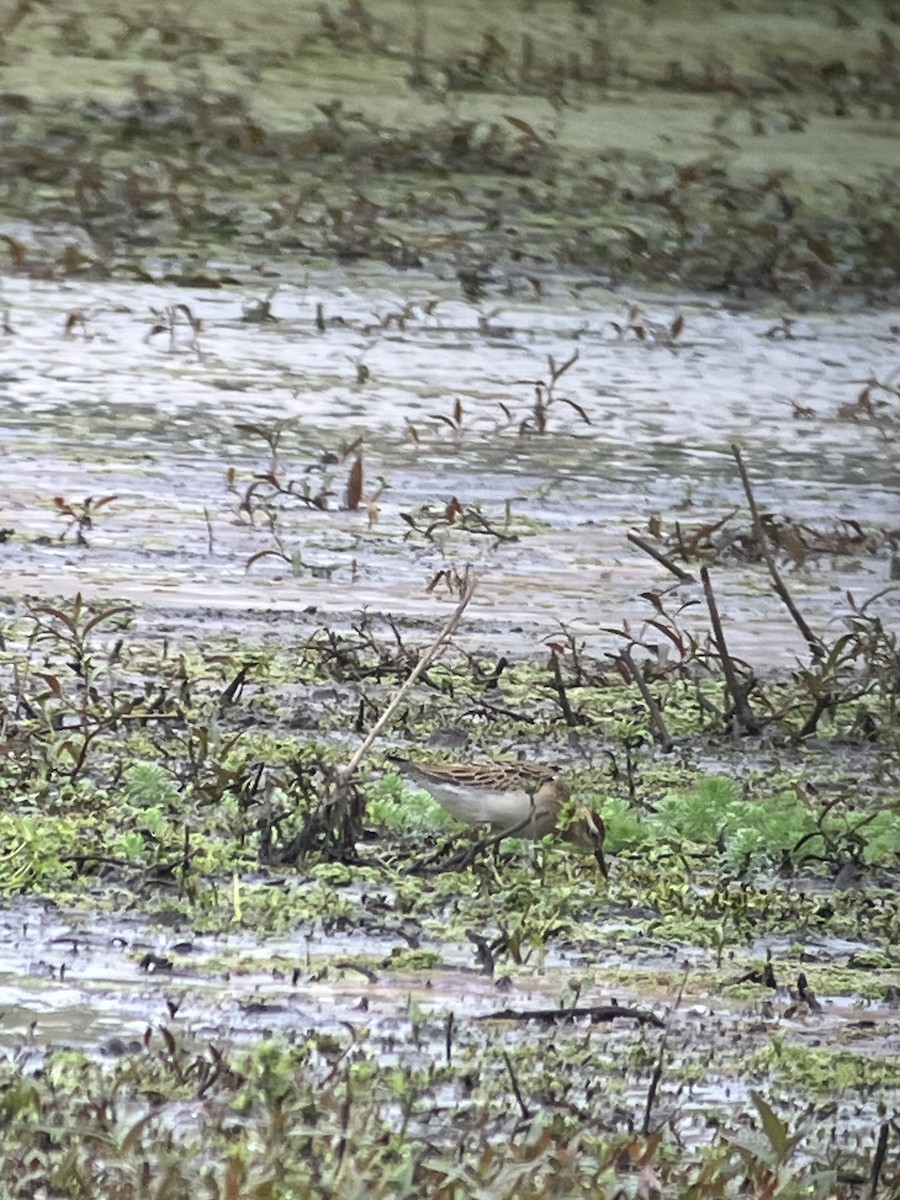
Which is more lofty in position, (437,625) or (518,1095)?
(518,1095)

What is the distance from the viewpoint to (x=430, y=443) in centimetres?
643

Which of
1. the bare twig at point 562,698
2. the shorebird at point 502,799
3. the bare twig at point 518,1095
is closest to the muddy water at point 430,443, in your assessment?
the bare twig at point 562,698

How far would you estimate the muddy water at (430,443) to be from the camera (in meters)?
5.25

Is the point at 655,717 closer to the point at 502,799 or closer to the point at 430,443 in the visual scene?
the point at 502,799

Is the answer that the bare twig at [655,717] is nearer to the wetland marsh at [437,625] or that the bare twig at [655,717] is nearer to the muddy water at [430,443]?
the wetland marsh at [437,625]

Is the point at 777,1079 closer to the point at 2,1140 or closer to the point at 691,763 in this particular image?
the point at 2,1140

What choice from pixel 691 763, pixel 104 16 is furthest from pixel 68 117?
pixel 691 763

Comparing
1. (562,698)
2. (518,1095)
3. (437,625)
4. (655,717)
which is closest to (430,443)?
(437,625)

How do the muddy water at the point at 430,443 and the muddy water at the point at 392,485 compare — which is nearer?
the muddy water at the point at 392,485

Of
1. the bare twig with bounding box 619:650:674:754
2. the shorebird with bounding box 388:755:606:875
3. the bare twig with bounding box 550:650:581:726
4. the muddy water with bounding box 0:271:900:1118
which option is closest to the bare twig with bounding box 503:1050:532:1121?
the muddy water with bounding box 0:271:900:1118

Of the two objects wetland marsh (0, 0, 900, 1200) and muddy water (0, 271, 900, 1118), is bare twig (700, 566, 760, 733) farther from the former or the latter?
muddy water (0, 271, 900, 1118)

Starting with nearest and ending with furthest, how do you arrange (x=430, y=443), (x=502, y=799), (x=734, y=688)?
1. (x=502, y=799)
2. (x=734, y=688)
3. (x=430, y=443)

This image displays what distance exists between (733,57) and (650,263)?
367cm

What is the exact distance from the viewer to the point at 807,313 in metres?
8.35
